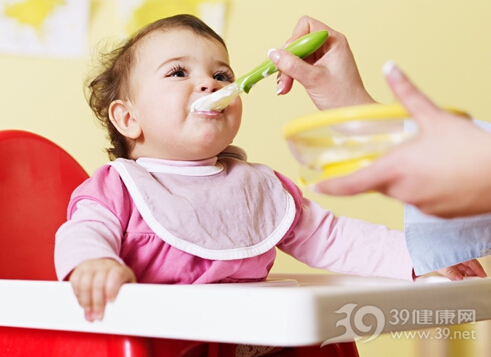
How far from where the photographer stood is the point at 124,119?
89 centimetres

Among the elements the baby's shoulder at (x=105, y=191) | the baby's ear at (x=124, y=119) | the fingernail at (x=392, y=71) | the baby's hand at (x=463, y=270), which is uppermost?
the fingernail at (x=392, y=71)

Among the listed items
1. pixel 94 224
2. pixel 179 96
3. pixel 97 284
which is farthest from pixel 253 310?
pixel 179 96

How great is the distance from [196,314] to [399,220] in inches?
44.6

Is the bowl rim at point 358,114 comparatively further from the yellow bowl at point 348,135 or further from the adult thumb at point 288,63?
the adult thumb at point 288,63

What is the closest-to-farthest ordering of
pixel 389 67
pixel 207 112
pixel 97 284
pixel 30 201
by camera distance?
pixel 389 67, pixel 97 284, pixel 207 112, pixel 30 201

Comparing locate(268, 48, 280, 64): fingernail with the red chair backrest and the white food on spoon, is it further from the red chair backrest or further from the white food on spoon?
the red chair backrest

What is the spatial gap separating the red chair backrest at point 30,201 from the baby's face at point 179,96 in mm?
145

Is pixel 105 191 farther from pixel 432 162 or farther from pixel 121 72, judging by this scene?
pixel 432 162

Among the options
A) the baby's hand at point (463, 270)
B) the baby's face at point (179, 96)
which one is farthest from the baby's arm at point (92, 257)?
the baby's hand at point (463, 270)

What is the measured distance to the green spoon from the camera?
758 millimetres

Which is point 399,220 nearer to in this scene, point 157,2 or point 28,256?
point 157,2

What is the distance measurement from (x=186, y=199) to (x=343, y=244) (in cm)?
24

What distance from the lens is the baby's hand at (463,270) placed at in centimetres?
80

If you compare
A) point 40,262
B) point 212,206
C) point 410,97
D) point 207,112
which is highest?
point 410,97
